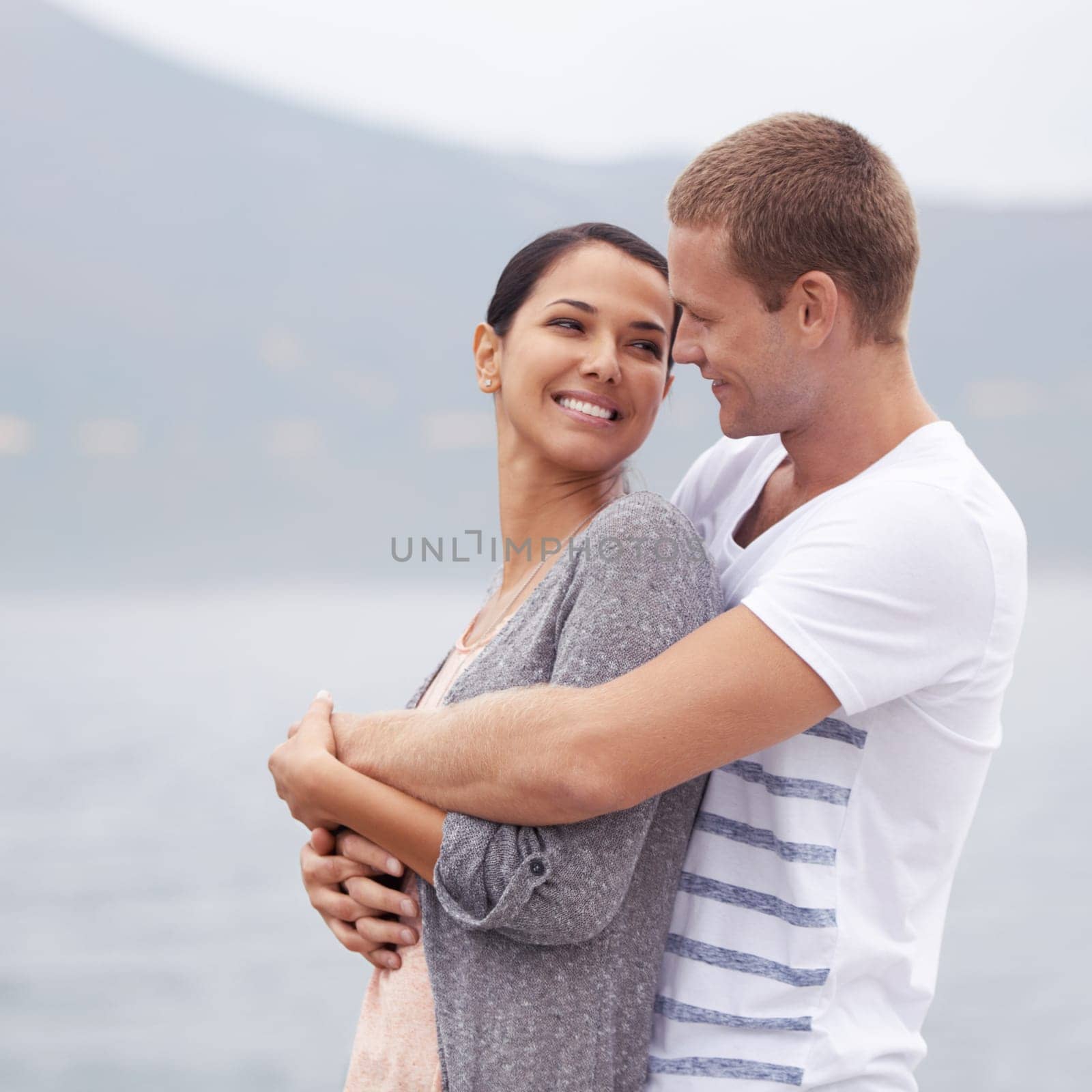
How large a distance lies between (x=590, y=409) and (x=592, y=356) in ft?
0.20

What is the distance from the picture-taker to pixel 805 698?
112cm

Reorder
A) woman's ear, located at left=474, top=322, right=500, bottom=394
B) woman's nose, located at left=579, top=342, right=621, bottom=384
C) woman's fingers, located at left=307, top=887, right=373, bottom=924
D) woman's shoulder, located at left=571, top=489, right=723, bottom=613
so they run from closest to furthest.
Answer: woman's shoulder, located at left=571, top=489, right=723, bottom=613, woman's fingers, located at left=307, top=887, right=373, bottom=924, woman's nose, located at left=579, top=342, right=621, bottom=384, woman's ear, located at left=474, top=322, right=500, bottom=394

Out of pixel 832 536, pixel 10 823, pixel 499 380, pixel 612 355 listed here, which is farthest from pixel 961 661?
pixel 10 823

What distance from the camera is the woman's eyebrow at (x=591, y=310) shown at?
146 cm

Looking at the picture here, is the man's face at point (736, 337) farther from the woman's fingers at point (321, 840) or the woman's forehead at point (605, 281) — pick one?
the woman's fingers at point (321, 840)

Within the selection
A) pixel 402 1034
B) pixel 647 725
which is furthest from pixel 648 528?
pixel 402 1034

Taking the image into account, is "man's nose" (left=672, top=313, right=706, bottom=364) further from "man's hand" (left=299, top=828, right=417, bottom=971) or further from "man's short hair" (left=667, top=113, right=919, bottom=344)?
"man's hand" (left=299, top=828, right=417, bottom=971)

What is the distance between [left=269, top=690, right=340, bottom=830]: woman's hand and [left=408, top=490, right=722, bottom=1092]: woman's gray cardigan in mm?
161

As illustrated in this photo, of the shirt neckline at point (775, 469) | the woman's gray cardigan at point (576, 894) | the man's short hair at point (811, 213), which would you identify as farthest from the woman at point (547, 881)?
the man's short hair at point (811, 213)

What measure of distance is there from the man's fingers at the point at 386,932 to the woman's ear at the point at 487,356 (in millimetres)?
667

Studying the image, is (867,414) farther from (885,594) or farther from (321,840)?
(321,840)

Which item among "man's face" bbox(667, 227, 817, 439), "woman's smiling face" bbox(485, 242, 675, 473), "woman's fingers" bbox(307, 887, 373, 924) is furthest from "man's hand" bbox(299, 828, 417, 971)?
"man's face" bbox(667, 227, 817, 439)

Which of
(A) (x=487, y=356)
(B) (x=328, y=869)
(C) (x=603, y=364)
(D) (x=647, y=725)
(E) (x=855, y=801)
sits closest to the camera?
(D) (x=647, y=725)

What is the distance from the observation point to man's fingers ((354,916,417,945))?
4.25 ft
